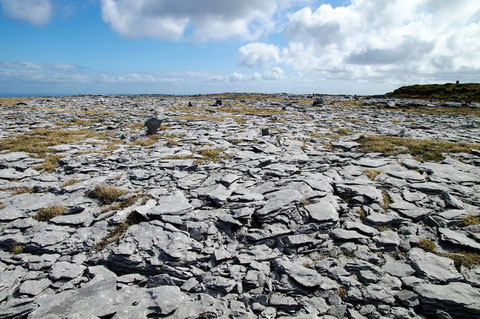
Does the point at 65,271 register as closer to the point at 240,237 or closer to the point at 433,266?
the point at 240,237

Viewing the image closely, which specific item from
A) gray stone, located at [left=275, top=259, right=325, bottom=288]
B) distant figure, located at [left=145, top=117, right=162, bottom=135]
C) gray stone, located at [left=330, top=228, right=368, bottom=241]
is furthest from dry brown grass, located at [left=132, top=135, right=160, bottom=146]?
gray stone, located at [left=330, top=228, right=368, bottom=241]

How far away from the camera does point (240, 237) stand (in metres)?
7.41

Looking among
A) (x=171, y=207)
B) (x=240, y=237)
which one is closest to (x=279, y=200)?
(x=240, y=237)

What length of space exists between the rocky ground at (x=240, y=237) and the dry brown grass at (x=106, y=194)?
77 mm

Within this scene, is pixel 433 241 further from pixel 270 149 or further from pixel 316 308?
pixel 270 149

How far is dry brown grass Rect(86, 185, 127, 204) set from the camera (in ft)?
29.7

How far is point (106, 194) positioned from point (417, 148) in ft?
54.4

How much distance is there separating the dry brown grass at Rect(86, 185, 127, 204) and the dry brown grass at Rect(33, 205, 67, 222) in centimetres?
110

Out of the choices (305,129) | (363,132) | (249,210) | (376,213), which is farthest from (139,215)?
(363,132)


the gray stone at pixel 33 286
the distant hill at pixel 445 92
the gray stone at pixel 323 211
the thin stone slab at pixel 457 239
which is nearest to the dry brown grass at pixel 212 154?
the gray stone at pixel 323 211

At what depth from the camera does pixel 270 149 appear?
601 inches

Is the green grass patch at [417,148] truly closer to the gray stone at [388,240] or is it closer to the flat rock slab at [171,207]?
the gray stone at [388,240]

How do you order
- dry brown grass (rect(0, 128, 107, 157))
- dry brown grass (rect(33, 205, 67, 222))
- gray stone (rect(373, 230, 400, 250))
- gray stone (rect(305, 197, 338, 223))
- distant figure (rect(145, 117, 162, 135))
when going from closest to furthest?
gray stone (rect(373, 230, 400, 250))
gray stone (rect(305, 197, 338, 223))
dry brown grass (rect(33, 205, 67, 222))
dry brown grass (rect(0, 128, 107, 157))
distant figure (rect(145, 117, 162, 135))

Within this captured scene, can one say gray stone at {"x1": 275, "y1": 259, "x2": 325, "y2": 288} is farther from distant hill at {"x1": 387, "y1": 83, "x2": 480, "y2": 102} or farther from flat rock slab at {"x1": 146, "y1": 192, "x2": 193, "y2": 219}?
distant hill at {"x1": 387, "y1": 83, "x2": 480, "y2": 102}
